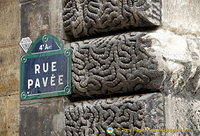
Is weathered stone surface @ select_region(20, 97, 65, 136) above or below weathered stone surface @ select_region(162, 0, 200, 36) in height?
below

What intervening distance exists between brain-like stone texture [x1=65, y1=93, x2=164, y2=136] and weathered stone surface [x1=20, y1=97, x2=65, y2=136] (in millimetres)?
63

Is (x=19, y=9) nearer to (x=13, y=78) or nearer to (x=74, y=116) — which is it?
(x=13, y=78)

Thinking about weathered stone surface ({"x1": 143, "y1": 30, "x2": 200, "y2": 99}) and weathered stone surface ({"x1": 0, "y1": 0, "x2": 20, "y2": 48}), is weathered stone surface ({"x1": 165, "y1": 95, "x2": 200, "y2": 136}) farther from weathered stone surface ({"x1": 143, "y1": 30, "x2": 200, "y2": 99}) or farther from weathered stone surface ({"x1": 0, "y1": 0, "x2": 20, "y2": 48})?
weathered stone surface ({"x1": 0, "y1": 0, "x2": 20, "y2": 48})

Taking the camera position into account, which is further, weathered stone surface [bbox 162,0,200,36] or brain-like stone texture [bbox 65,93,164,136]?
weathered stone surface [bbox 162,0,200,36]

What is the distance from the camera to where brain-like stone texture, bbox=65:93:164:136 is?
393 cm

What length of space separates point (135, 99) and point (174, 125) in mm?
337

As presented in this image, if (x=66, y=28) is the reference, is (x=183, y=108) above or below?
below

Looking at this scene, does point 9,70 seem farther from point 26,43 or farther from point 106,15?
point 106,15

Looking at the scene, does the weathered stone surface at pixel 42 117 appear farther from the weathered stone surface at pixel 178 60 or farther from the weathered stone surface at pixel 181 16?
the weathered stone surface at pixel 181 16

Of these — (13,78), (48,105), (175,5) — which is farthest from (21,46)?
(175,5)

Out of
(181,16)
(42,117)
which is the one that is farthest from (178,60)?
(42,117)

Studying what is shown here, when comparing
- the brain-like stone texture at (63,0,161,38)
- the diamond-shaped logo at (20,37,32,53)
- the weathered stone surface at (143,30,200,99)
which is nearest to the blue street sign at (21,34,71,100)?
the diamond-shaped logo at (20,37,32,53)

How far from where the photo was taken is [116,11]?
4109mm

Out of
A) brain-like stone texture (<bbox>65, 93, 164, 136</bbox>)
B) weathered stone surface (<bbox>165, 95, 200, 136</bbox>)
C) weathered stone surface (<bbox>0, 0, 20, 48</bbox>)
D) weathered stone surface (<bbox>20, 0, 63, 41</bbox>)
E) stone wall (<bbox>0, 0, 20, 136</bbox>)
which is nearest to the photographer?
brain-like stone texture (<bbox>65, 93, 164, 136</bbox>)
